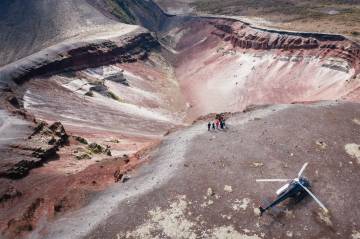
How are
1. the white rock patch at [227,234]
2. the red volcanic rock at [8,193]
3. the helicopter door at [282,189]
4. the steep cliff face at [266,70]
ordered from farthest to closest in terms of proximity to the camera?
the steep cliff face at [266,70] < the red volcanic rock at [8,193] < the helicopter door at [282,189] < the white rock patch at [227,234]

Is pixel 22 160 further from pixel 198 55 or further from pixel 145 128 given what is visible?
pixel 198 55

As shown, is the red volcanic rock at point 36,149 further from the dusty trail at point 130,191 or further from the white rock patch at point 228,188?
the white rock patch at point 228,188

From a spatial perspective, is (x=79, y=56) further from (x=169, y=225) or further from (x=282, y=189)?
(x=282, y=189)

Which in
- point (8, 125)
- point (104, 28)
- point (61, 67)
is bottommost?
point (8, 125)

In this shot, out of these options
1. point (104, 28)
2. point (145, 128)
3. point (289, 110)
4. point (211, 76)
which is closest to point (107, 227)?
point (289, 110)

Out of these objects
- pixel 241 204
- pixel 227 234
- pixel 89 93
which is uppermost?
pixel 89 93

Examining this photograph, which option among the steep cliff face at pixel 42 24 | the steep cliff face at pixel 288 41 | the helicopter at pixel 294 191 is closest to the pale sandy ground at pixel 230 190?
the helicopter at pixel 294 191

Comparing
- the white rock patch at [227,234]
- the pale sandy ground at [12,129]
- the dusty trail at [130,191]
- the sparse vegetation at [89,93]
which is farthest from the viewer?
the sparse vegetation at [89,93]

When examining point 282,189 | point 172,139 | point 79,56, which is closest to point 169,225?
point 282,189
